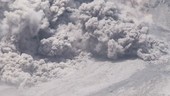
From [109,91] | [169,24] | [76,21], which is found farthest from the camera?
[169,24]

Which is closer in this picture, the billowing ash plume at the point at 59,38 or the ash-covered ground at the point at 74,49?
the ash-covered ground at the point at 74,49

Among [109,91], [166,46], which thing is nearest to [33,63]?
[109,91]

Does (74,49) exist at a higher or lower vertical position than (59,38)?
lower

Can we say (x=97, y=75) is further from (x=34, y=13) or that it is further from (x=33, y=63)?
(x=34, y=13)

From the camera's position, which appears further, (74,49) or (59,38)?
(74,49)

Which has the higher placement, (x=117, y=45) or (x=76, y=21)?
(x=76, y=21)

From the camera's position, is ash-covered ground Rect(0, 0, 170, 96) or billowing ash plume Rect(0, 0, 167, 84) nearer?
ash-covered ground Rect(0, 0, 170, 96)

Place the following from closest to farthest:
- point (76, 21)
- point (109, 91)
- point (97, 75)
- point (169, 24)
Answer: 1. point (109, 91)
2. point (97, 75)
3. point (76, 21)
4. point (169, 24)

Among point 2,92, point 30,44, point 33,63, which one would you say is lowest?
point 2,92
